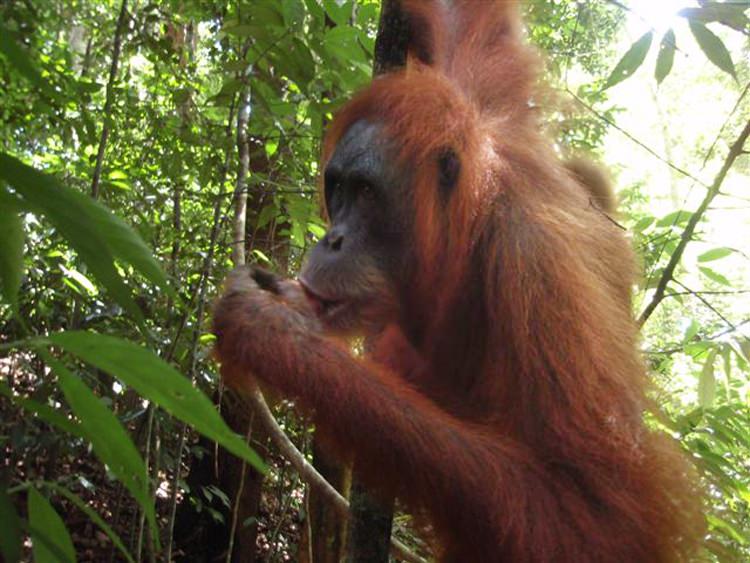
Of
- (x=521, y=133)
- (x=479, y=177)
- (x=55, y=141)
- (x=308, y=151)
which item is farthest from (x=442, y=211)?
(x=55, y=141)

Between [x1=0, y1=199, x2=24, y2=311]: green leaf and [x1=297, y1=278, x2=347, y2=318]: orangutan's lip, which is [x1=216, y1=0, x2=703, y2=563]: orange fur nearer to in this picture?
[x1=297, y1=278, x2=347, y2=318]: orangutan's lip

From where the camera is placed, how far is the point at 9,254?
838 mm

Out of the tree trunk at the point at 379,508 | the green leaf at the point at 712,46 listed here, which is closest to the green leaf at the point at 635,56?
the green leaf at the point at 712,46

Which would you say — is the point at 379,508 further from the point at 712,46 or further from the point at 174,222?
the point at 174,222

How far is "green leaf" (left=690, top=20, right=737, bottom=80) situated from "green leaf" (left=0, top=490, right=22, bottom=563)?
172cm

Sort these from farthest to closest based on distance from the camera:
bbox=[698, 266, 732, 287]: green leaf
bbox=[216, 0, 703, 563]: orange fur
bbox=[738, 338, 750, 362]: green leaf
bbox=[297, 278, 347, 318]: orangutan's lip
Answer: bbox=[698, 266, 732, 287]: green leaf < bbox=[738, 338, 750, 362]: green leaf < bbox=[297, 278, 347, 318]: orangutan's lip < bbox=[216, 0, 703, 563]: orange fur

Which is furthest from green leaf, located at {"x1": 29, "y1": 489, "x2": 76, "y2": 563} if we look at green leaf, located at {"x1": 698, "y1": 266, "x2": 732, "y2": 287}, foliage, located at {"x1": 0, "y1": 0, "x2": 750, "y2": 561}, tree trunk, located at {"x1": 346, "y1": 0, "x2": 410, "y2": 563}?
green leaf, located at {"x1": 698, "y1": 266, "x2": 732, "y2": 287}

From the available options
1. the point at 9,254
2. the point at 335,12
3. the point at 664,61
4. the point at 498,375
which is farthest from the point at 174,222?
the point at 9,254

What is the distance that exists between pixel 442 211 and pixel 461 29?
45.2 inches

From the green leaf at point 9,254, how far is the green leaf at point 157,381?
177 mm

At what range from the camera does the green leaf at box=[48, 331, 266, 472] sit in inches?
25.2

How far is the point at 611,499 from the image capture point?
1862 mm

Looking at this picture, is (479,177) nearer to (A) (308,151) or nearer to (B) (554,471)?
(B) (554,471)

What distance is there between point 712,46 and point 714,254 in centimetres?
134
